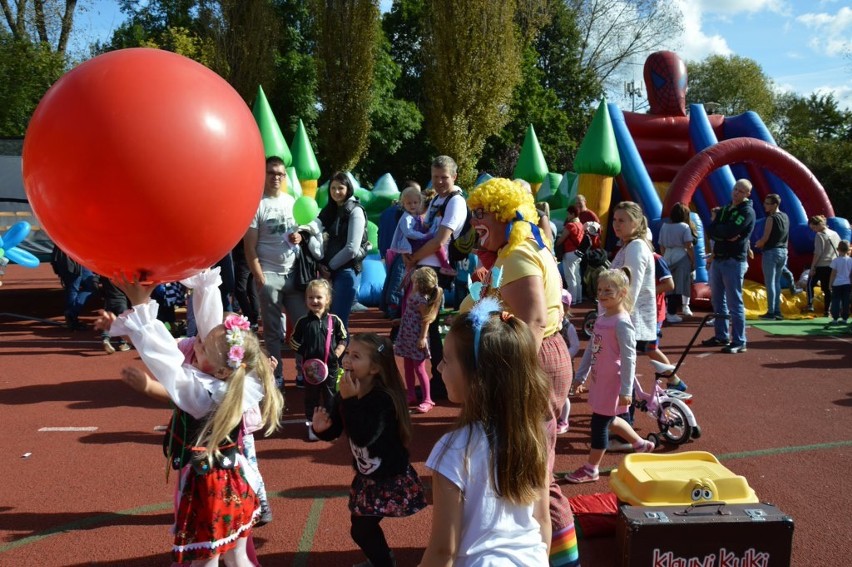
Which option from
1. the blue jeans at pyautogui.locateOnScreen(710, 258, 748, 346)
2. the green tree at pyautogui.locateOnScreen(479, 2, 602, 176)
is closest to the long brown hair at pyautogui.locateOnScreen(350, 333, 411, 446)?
the blue jeans at pyautogui.locateOnScreen(710, 258, 748, 346)

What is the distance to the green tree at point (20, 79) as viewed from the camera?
2434cm

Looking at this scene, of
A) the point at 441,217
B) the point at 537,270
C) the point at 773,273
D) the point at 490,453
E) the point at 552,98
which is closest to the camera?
the point at 490,453

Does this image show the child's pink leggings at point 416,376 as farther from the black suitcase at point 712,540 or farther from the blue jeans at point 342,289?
the black suitcase at point 712,540

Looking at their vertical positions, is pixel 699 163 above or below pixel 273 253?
above

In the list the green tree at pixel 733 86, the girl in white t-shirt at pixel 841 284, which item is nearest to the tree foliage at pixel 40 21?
the girl in white t-shirt at pixel 841 284

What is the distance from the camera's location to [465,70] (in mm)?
23578

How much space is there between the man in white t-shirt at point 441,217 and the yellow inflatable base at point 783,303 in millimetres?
7371

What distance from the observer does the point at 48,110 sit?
89.7 inches

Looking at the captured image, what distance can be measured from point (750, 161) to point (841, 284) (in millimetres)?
3871

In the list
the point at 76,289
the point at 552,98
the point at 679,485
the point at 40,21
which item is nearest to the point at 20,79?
the point at 40,21

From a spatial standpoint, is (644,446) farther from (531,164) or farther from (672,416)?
(531,164)

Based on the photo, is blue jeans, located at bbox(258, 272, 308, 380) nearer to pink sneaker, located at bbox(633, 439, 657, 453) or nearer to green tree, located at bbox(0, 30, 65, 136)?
pink sneaker, located at bbox(633, 439, 657, 453)

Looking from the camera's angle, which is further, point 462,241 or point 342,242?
point 342,242

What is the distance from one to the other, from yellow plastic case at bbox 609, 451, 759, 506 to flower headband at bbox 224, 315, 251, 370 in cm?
194
